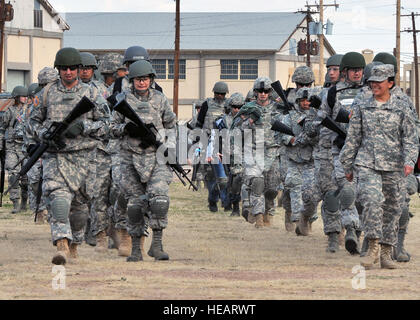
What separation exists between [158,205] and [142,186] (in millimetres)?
413

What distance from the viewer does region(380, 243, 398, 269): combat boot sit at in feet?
37.1

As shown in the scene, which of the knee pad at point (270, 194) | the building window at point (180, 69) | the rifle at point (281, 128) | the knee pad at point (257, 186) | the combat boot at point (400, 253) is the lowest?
the combat boot at point (400, 253)

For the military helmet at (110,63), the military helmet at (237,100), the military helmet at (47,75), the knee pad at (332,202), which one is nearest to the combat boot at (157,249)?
the knee pad at (332,202)

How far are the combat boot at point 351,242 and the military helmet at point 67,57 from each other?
381 centimetres

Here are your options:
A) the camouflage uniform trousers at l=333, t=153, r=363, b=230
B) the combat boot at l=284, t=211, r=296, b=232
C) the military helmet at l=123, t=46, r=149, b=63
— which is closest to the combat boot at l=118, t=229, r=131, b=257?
the military helmet at l=123, t=46, r=149, b=63

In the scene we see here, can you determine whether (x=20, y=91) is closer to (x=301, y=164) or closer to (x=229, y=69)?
(x=301, y=164)

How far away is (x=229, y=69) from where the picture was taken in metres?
73.9

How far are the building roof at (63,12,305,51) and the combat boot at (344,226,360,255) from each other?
198ft

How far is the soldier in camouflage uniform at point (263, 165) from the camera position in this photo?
56.1 feet

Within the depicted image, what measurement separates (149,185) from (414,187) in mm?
3031

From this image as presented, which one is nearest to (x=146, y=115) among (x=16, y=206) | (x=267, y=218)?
(x=267, y=218)

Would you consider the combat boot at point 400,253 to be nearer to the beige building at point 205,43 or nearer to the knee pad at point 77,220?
the knee pad at point 77,220

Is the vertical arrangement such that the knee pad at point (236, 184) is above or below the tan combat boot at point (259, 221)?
above

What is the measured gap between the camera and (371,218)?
1122 centimetres
